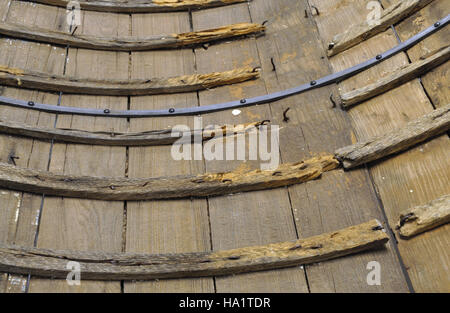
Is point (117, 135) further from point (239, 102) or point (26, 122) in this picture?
point (239, 102)

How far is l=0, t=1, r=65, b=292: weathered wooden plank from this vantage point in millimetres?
4137

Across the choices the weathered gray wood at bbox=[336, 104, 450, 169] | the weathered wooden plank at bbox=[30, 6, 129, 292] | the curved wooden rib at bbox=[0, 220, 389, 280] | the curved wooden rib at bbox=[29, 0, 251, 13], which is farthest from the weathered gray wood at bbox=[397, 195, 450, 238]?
the curved wooden rib at bbox=[29, 0, 251, 13]

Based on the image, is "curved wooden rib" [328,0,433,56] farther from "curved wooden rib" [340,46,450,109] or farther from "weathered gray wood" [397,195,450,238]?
"weathered gray wood" [397,195,450,238]

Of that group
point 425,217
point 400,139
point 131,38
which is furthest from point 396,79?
point 131,38

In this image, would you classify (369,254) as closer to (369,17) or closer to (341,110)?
(341,110)

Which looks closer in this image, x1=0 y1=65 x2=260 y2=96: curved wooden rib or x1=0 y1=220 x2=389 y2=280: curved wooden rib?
x1=0 y1=220 x2=389 y2=280: curved wooden rib

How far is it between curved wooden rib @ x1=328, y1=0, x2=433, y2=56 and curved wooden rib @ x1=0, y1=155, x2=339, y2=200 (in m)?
1.33

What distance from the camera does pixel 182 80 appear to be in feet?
17.4

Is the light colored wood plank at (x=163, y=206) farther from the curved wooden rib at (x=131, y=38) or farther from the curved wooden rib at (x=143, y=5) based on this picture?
the curved wooden rib at (x=143, y=5)

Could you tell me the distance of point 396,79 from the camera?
4672 mm

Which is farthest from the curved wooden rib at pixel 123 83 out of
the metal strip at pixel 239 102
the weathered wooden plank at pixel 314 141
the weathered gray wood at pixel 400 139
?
the weathered gray wood at pixel 400 139

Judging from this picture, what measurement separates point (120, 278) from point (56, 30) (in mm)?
2920

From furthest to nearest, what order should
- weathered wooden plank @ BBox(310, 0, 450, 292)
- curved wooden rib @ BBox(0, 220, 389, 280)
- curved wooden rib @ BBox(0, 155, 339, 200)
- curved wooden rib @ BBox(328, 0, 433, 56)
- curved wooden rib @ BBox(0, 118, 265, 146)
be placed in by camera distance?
curved wooden rib @ BBox(328, 0, 433, 56) < curved wooden rib @ BBox(0, 118, 265, 146) < curved wooden rib @ BBox(0, 155, 339, 200) < curved wooden rib @ BBox(0, 220, 389, 280) < weathered wooden plank @ BBox(310, 0, 450, 292)

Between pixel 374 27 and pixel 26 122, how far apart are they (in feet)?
11.0
